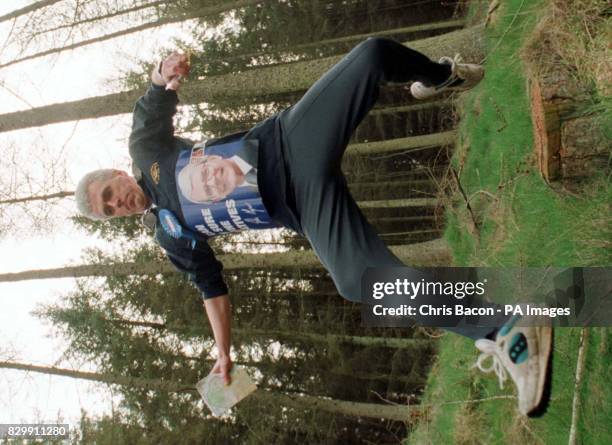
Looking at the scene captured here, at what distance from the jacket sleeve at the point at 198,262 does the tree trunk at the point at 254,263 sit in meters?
3.03

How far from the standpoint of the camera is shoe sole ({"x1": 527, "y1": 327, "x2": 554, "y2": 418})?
2.12 m

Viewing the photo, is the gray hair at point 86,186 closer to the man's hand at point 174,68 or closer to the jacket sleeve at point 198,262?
the jacket sleeve at point 198,262

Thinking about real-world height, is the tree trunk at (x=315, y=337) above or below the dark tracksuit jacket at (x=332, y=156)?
below

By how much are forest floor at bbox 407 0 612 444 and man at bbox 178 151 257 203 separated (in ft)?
6.05

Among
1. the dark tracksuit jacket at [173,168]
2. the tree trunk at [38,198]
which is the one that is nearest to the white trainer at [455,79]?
the dark tracksuit jacket at [173,168]

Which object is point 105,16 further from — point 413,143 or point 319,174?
point 319,174

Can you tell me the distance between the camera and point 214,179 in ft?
9.29

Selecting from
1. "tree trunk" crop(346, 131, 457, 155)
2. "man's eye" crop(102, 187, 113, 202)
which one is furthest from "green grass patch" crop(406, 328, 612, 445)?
"tree trunk" crop(346, 131, 457, 155)

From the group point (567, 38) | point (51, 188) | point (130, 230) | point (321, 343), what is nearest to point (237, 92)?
point (567, 38)

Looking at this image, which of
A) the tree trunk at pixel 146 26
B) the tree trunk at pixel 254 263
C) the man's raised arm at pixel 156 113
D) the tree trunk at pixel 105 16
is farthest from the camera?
the tree trunk at pixel 146 26

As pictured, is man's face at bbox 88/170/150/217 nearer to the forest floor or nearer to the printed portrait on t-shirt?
the printed portrait on t-shirt

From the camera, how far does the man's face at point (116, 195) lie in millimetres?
3199

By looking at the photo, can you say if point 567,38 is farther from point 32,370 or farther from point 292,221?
point 32,370

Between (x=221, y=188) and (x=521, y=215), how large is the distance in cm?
232
